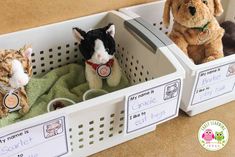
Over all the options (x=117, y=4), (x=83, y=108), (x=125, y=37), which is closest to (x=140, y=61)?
(x=125, y=37)

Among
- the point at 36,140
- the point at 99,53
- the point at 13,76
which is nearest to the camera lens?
the point at 36,140

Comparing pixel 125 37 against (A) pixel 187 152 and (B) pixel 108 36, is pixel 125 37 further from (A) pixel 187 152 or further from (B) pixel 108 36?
(A) pixel 187 152

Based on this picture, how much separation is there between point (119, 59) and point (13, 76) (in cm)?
37

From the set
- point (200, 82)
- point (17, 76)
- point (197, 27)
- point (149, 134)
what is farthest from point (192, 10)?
point (17, 76)

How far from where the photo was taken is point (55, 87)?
0.94 metres

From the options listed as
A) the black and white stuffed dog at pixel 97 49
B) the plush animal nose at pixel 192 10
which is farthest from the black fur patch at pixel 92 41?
the plush animal nose at pixel 192 10

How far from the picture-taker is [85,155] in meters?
0.81

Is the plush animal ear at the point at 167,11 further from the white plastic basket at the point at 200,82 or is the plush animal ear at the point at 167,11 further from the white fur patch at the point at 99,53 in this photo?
the white fur patch at the point at 99,53

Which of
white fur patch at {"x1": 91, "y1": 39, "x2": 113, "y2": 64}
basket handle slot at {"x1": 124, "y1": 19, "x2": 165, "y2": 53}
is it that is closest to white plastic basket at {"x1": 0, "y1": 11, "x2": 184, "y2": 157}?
basket handle slot at {"x1": 124, "y1": 19, "x2": 165, "y2": 53}

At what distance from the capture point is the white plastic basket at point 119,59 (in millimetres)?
695

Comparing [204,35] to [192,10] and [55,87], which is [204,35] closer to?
[192,10]

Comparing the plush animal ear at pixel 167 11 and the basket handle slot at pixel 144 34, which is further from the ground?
the plush animal ear at pixel 167 11

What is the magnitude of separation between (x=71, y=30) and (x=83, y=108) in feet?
1.20

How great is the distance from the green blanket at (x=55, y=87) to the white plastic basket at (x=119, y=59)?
0.12ft
